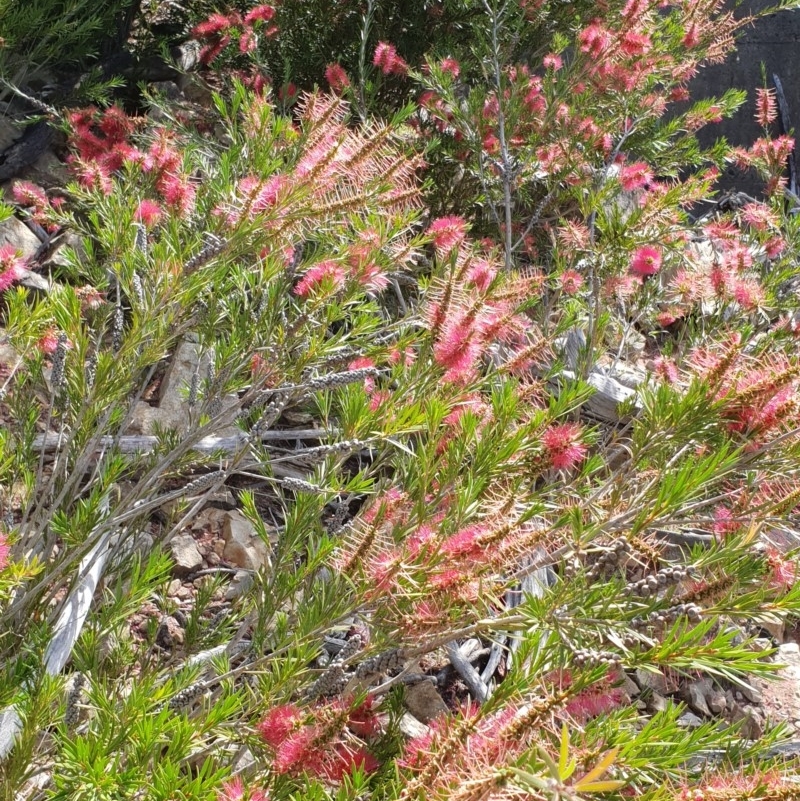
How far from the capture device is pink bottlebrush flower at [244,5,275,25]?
4.06 metres

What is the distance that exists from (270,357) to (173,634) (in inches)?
49.9

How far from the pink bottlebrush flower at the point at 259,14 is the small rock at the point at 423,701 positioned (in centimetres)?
349

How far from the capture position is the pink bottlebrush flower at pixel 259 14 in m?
4.06

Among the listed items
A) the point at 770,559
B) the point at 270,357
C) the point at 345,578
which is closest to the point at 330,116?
the point at 270,357

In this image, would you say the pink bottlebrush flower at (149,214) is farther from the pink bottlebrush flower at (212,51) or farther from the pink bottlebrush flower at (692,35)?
the pink bottlebrush flower at (692,35)

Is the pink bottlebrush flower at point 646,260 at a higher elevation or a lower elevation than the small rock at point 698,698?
higher

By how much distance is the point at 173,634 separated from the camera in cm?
249

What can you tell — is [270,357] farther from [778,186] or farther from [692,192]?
[778,186]

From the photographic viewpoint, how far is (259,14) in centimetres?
407

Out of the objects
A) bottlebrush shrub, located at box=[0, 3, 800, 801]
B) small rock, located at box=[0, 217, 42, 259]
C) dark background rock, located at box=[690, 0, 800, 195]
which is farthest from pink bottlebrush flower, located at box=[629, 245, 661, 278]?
dark background rock, located at box=[690, 0, 800, 195]

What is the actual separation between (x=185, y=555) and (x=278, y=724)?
1.52 metres

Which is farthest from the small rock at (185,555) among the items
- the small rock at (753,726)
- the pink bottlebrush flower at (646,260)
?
the pink bottlebrush flower at (646,260)

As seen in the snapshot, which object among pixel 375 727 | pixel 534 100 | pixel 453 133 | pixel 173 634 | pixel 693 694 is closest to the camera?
→ pixel 375 727

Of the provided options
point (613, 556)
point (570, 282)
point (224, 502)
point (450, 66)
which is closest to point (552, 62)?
point (450, 66)
